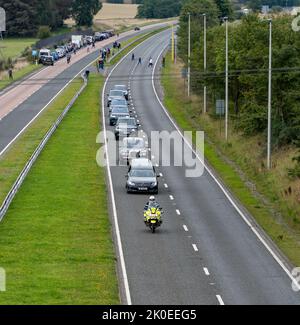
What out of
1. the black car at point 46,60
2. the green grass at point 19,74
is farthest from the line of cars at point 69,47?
the green grass at point 19,74

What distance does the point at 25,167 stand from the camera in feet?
211

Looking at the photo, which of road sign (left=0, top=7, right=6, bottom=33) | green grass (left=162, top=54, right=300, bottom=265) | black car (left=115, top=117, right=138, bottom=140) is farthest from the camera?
road sign (left=0, top=7, right=6, bottom=33)

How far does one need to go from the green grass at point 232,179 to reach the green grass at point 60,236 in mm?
6867

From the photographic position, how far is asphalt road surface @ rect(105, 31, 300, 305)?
38281 mm

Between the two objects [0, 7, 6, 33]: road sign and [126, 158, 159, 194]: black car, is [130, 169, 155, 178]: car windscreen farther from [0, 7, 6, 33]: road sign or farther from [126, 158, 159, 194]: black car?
[0, 7, 6, 33]: road sign

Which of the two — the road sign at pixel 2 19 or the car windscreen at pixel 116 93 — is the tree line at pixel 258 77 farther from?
the road sign at pixel 2 19

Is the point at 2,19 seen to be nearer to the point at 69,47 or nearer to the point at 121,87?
the point at 69,47

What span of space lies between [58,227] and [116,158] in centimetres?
2330

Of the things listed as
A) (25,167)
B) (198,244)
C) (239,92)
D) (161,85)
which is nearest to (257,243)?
(198,244)

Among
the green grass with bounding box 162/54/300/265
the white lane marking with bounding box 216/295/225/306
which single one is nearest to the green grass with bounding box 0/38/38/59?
the green grass with bounding box 162/54/300/265

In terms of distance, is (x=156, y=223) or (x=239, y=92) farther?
(x=239, y=92)

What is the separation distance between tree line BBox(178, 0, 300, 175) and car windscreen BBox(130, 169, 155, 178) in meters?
8.36

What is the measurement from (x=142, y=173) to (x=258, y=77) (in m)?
18.7

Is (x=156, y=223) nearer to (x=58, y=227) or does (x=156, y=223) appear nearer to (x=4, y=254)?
(x=58, y=227)
